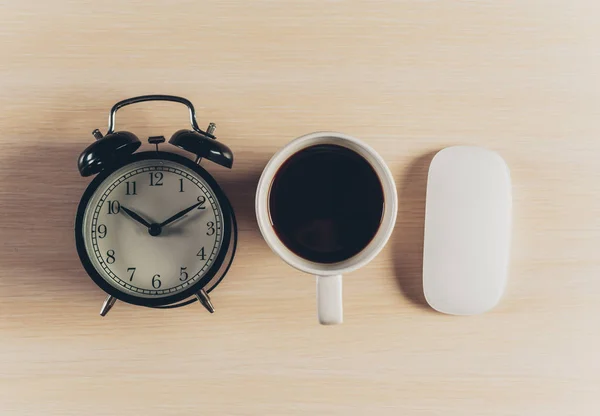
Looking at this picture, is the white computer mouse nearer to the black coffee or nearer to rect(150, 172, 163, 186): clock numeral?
the black coffee

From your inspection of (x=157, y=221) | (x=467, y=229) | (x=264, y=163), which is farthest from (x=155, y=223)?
(x=467, y=229)

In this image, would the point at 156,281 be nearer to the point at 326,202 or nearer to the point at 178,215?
the point at 178,215

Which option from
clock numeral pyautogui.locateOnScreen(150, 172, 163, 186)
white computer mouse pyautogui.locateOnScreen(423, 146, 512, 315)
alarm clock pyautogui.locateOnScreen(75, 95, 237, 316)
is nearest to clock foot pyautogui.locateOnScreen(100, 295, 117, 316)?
alarm clock pyautogui.locateOnScreen(75, 95, 237, 316)

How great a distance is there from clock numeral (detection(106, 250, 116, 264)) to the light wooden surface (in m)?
0.08

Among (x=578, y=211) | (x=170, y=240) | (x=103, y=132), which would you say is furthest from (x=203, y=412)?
(x=578, y=211)

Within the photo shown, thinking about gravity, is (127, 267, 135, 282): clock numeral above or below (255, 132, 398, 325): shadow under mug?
below

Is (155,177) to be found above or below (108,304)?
above

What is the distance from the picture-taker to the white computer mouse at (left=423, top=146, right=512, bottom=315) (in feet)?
2.02

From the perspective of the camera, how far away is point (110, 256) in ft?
1.89

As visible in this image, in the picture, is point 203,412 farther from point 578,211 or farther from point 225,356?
point 578,211

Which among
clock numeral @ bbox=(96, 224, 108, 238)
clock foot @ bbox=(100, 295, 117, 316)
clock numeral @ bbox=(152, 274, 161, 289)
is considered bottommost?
clock foot @ bbox=(100, 295, 117, 316)

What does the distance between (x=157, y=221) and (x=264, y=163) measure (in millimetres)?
135

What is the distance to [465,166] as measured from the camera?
2.03 ft

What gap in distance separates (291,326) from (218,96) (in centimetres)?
27
